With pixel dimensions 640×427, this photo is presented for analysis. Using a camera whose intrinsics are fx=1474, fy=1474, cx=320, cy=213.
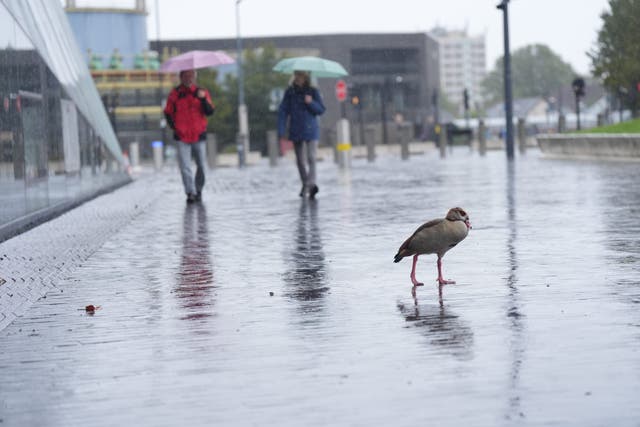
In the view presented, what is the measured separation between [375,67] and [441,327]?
116858mm

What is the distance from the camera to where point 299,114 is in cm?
2052

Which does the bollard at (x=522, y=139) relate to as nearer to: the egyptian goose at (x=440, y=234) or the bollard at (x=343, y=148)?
the bollard at (x=343, y=148)

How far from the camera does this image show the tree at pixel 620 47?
121 feet

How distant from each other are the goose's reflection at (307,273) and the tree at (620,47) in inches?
931

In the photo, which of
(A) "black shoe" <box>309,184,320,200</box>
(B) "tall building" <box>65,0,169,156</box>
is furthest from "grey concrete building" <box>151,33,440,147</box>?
(A) "black shoe" <box>309,184,320,200</box>

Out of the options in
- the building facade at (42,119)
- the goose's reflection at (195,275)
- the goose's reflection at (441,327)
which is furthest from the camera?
the building facade at (42,119)

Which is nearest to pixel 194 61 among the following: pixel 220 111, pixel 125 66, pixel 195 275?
pixel 195 275

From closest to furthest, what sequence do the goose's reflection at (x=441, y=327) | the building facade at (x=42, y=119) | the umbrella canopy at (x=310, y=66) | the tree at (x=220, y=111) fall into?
the goose's reflection at (x=441, y=327)
the building facade at (x=42, y=119)
the umbrella canopy at (x=310, y=66)
the tree at (x=220, y=111)

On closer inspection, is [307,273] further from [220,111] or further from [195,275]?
[220,111]

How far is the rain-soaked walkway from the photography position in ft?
16.9

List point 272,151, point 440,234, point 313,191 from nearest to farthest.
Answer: point 440,234
point 313,191
point 272,151

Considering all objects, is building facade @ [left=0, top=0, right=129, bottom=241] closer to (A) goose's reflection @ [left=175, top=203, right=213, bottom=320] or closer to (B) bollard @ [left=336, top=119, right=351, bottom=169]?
(A) goose's reflection @ [left=175, top=203, right=213, bottom=320]

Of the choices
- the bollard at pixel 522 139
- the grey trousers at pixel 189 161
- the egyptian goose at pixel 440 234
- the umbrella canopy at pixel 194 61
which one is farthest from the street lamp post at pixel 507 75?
the egyptian goose at pixel 440 234

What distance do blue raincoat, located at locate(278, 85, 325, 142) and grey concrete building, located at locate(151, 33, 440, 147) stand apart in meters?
90.2
